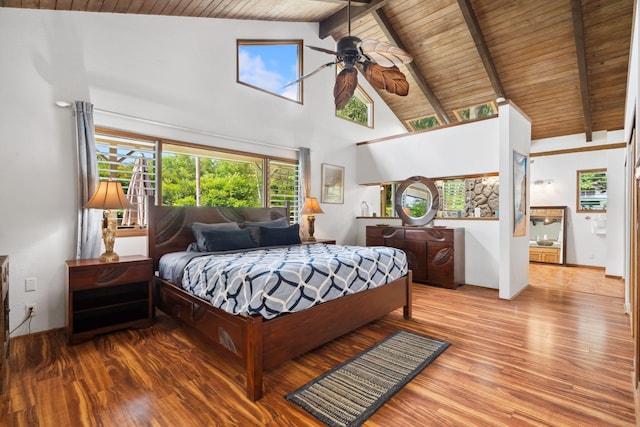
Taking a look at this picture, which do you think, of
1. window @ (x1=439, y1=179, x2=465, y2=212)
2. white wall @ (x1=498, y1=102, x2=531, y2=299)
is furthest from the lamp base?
window @ (x1=439, y1=179, x2=465, y2=212)

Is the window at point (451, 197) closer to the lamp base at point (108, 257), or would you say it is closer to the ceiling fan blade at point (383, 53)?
the ceiling fan blade at point (383, 53)

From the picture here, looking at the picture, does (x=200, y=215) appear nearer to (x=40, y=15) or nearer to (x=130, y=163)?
(x=130, y=163)

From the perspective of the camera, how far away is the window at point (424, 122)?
756 centimetres

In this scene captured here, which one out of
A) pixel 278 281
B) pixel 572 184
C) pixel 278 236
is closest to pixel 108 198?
pixel 278 236

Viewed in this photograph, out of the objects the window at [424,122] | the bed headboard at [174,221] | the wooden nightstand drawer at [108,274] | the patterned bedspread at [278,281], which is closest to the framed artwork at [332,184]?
the bed headboard at [174,221]

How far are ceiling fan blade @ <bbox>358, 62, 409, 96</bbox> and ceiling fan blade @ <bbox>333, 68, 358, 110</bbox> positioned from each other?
0.47 ft

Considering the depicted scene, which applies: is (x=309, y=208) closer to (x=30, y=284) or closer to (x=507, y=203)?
(x=507, y=203)

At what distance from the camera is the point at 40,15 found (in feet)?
9.73

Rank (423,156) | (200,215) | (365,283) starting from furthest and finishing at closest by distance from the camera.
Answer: (423,156) → (200,215) → (365,283)

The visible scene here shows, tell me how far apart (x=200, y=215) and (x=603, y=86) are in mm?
7097

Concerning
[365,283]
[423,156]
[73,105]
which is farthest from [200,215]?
[423,156]

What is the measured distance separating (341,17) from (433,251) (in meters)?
4.20

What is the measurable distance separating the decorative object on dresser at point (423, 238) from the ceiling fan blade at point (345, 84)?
2700 mm

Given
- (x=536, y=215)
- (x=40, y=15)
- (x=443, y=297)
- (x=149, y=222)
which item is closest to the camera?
(x=40, y=15)
